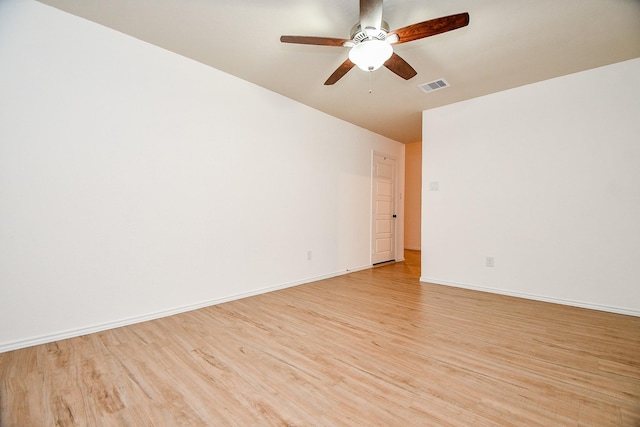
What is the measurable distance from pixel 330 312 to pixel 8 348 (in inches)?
101

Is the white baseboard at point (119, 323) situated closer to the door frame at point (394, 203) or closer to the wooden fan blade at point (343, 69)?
→ the door frame at point (394, 203)

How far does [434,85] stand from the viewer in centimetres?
336

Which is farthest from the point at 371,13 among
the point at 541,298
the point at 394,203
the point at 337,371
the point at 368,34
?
the point at 394,203

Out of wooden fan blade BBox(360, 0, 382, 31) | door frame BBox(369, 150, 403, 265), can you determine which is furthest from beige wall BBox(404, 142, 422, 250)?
wooden fan blade BBox(360, 0, 382, 31)

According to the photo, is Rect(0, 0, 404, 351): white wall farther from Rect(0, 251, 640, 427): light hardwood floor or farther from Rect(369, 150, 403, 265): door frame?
Rect(369, 150, 403, 265): door frame

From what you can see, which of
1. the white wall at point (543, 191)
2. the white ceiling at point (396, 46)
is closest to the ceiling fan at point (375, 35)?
the white ceiling at point (396, 46)

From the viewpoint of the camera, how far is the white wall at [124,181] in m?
2.02

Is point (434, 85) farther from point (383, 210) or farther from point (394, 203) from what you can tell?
point (394, 203)

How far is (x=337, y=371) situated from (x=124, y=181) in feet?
8.06

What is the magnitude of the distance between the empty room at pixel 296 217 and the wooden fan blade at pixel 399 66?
26 millimetres

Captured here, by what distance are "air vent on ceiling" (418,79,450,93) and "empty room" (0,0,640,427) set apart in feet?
0.09

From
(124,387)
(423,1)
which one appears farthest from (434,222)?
(124,387)

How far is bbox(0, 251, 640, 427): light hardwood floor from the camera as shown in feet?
4.48

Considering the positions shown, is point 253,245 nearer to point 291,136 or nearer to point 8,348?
point 291,136
